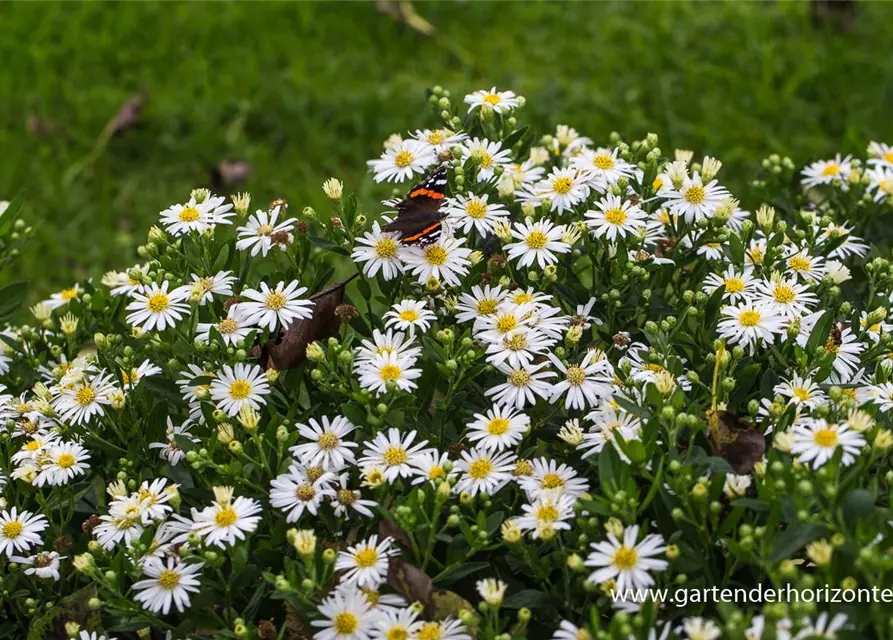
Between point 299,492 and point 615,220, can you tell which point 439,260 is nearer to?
point 615,220

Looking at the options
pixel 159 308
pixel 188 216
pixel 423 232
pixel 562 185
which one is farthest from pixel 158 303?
pixel 562 185

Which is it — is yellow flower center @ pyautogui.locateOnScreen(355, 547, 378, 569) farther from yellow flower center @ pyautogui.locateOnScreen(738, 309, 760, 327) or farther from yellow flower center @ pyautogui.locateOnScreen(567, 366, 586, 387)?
yellow flower center @ pyautogui.locateOnScreen(738, 309, 760, 327)

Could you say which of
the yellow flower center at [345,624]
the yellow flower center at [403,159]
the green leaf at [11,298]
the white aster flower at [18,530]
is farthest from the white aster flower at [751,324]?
the green leaf at [11,298]

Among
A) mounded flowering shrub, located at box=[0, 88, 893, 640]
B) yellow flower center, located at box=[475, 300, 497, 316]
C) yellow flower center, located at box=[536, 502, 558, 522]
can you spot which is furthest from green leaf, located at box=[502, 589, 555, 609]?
yellow flower center, located at box=[475, 300, 497, 316]

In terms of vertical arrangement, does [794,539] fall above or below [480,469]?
below

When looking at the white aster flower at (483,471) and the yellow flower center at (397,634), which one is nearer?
the yellow flower center at (397,634)

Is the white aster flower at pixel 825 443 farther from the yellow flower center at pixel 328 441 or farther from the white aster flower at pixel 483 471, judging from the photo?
the yellow flower center at pixel 328 441

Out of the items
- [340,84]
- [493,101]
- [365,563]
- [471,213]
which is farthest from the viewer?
[340,84]
